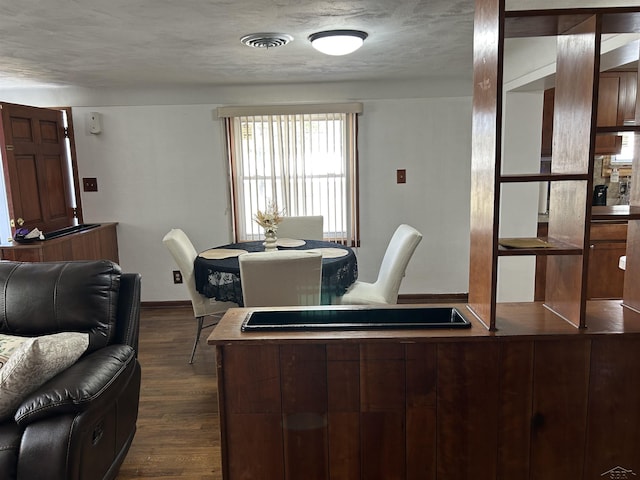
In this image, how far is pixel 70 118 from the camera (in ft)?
14.6

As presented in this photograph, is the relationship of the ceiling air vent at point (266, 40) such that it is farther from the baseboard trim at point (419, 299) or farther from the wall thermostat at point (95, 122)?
the baseboard trim at point (419, 299)

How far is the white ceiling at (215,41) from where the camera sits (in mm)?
2186

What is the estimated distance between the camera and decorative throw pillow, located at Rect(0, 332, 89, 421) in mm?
1628

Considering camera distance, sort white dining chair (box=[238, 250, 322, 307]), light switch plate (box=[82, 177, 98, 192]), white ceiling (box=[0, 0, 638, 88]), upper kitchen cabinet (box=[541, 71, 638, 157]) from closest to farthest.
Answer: white ceiling (box=[0, 0, 638, 88]), white dining chair (box=[238, 250, 322, 307]), upper kitchen cabinet (box=[541, 71, 638, 157]), light switch plate (box=[82, 177, 98, 192])

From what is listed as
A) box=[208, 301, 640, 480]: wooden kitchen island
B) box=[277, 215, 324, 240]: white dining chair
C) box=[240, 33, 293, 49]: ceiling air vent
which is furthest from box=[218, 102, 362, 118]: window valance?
box=[208, 301, 640, 480]: wooden kitchen island

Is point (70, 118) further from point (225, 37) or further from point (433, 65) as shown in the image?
point (433, 65)

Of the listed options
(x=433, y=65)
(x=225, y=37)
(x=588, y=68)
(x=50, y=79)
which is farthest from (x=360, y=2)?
(x=50, y=79)

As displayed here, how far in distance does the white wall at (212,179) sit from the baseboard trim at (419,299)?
2.5 inches

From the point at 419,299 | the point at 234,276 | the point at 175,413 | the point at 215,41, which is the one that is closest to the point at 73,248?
the point at 234,276

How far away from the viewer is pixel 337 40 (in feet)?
8.61

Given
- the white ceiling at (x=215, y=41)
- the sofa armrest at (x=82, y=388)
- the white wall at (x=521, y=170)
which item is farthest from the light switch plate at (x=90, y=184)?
the white wall at (x=521, y=170)

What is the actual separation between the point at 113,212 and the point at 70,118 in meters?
0.99

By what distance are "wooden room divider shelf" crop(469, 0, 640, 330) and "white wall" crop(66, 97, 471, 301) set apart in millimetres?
2814

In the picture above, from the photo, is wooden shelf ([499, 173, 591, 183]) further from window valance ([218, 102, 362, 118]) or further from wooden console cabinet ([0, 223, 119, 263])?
wooden console cabinet ([0, 223, 119, 263])
